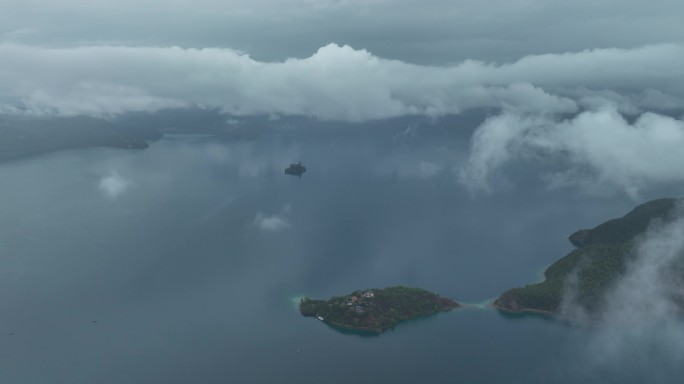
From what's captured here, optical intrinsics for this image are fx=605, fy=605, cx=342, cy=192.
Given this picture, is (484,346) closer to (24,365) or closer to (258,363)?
(258,363)

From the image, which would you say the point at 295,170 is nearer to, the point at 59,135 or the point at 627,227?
the point at 627,227

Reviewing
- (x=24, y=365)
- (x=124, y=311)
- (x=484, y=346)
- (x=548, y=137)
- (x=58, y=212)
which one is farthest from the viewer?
(x=548, y=137)

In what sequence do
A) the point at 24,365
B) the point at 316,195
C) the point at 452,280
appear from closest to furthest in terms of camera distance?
the point at 24,365 < the point at 452,280 < the point at 316,195

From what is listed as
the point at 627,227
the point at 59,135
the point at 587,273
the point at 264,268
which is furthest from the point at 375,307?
the point at 59,135

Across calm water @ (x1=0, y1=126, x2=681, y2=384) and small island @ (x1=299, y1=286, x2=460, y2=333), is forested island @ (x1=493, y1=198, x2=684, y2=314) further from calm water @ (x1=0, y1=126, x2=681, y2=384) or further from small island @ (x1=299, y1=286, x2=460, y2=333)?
small island @ (x1=299, y1=286, x2=460, y2=333)

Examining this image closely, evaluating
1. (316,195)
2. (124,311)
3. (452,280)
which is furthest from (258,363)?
(316,195)

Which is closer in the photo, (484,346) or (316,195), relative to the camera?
(484,346)
